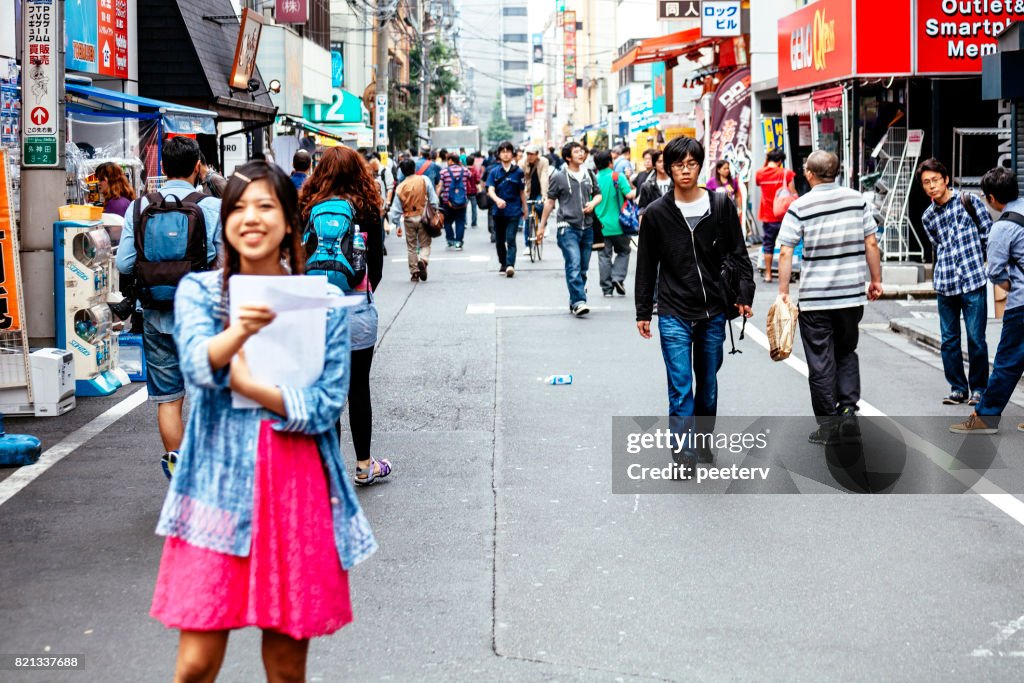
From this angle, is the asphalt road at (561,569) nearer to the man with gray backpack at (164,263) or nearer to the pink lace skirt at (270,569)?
the man with gray backpack at (164,263)

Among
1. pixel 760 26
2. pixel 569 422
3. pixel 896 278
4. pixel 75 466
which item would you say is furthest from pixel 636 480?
pixel 760 26

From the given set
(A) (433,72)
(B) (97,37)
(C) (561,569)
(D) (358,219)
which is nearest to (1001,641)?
(C) (561,569)

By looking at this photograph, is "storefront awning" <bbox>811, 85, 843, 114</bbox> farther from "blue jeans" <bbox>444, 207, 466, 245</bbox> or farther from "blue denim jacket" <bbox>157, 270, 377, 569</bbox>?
"blue denim jacket" <bbox>157, 270, 377, 569</bbox>

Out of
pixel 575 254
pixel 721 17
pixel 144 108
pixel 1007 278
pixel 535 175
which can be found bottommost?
pixel 1007 278

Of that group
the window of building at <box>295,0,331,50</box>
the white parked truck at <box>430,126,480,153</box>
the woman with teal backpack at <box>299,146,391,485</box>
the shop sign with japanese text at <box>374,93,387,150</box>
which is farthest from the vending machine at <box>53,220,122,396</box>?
the white parked truck at <box>430,126,480,153</box>

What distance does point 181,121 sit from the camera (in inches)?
694

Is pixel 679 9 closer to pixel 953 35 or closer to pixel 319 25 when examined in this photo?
pixel 953 35

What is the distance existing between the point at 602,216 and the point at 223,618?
1289 cm

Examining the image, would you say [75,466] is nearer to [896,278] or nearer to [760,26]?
[896,278]

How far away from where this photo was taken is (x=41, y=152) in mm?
9984

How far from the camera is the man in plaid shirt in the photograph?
30.5 ft

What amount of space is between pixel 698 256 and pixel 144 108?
12.0 metres

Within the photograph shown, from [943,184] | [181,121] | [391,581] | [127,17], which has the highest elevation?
[127,17]

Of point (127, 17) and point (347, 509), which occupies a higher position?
point (127, 17)
